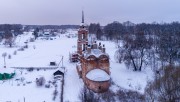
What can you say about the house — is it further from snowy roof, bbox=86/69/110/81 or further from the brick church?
snowy roof, bbox=86/69/110/81

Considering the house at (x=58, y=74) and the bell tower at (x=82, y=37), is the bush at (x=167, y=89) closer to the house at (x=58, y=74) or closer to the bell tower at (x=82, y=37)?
the house at (x=58, y=74)

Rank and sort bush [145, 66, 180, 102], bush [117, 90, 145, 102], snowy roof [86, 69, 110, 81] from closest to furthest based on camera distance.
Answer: bush [145, 66, 180, 102] → bush [117, 90, 145, 102] → snowy roof [86, 69, 110, 81]

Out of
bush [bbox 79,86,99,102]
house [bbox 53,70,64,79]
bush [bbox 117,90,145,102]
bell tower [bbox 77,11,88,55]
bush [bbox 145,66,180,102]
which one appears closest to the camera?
bush [bbox 145,66,180,102]

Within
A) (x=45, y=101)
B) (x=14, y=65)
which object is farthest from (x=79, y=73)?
(x=14, y=65)

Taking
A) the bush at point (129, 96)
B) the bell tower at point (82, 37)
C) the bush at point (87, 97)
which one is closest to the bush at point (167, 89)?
the bush at point (129, 96)

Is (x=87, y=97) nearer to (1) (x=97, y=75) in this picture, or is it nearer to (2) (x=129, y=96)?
(1) (x=97, y=75)

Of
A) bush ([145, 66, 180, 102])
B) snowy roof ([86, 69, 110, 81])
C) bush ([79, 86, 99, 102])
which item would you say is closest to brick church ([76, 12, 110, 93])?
→ snowy roof ([86, 69, 110, 81])

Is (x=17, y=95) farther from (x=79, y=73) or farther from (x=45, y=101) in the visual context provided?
(x=79, y=73)

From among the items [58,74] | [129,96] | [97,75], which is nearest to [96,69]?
[97,75]

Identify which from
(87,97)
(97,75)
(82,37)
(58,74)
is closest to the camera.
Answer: (87,97)
